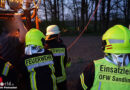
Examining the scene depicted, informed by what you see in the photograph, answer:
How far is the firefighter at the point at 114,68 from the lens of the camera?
1511mm

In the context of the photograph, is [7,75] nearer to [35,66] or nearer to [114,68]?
[35,66]

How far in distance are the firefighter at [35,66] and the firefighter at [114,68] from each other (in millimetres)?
816

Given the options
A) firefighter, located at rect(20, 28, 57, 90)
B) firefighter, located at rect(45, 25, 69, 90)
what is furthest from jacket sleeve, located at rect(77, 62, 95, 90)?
firefighter, located at rect(45, 25, 69, 90)

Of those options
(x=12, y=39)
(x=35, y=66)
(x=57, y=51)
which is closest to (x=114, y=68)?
(x=35, y=66)

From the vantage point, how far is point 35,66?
2.09 meters

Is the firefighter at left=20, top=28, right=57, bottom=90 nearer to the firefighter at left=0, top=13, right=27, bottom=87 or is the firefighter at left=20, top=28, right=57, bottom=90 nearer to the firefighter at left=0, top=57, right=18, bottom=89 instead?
the firefighter at left=0, top=57, right=18, bottom=89

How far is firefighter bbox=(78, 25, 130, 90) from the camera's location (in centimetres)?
151

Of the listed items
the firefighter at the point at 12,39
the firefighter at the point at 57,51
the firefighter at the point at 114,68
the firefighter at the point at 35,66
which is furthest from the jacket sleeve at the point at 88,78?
the firefighter at the point at 12,39

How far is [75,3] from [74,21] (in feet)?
13.4

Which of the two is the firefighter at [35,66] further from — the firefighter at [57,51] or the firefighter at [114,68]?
the firefighter at [114,68]

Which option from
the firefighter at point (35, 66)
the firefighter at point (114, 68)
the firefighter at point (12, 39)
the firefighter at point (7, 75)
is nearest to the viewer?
the firefighter at point (114, 68)

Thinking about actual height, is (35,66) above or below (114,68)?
below

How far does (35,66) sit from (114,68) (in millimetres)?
1225

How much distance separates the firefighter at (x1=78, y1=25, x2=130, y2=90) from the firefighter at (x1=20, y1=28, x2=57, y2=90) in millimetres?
816
